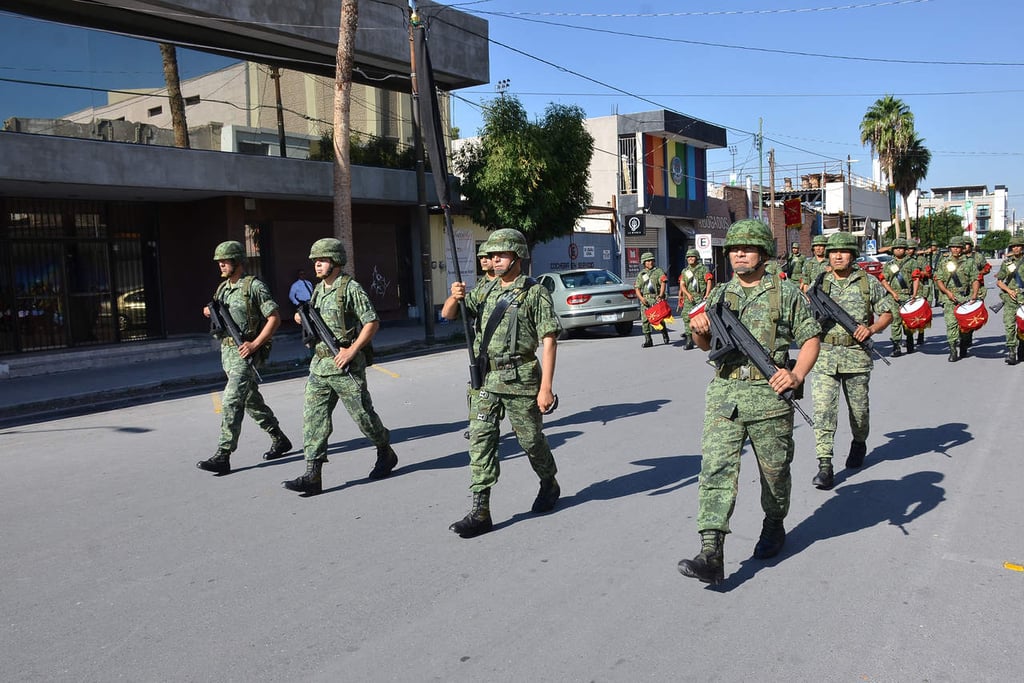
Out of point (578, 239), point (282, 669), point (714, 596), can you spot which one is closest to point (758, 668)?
point (714, 596)

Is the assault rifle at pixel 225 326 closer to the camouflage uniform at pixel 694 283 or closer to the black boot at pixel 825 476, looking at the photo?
the black boot at pixel 825 476

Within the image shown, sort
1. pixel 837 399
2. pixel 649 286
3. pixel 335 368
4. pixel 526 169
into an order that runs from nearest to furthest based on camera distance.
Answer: pixel 335 368 → pixel 837 399 → pixel 649 286 → pixel 526 169

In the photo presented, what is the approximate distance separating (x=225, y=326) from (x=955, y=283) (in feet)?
33.8

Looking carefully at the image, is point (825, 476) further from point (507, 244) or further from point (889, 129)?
point (889, 129)

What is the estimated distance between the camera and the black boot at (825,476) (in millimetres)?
5789

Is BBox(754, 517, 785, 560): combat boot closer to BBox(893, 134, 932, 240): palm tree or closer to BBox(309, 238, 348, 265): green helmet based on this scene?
BBox(309, 238, 348, 265): green helmet

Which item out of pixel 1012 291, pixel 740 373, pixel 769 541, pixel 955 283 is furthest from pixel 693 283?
pixel 740 373

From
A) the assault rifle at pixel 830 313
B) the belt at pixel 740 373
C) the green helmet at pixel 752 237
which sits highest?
the green helmet at pixel 752 237

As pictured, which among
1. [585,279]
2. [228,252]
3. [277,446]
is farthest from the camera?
[585,279]

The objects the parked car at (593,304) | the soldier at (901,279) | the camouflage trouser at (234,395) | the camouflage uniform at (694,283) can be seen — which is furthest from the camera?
the parked car at (593,304)

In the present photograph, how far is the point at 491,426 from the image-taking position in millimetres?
5004

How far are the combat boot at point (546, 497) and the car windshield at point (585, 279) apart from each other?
12.9m

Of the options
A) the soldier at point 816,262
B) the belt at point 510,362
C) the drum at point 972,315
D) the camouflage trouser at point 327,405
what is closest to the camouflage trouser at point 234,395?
the camouflage trouser at point 327,405

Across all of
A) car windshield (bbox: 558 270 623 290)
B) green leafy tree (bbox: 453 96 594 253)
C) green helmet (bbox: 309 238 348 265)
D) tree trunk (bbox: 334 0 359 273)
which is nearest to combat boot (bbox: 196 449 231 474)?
green helmet (bbox: 309 238 348 265)
